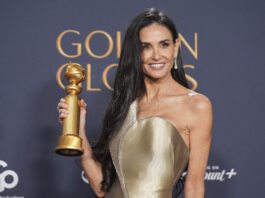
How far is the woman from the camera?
1.73 m

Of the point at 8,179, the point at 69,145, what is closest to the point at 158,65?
Result: the point at 69,145

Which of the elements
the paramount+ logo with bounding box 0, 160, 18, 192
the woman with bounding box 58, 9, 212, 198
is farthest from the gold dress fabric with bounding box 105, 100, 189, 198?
the paramount+ logo with bounding box 0, 160, 18, 192

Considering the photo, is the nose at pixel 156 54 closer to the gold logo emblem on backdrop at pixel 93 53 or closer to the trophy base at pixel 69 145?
the trophy base at pixel 69 145

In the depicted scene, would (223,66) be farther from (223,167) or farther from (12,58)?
(12,58)

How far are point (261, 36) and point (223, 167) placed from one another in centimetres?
77

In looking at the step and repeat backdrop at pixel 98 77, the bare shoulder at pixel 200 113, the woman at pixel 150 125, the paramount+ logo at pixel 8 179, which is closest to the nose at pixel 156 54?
the woman at pixel 150 125

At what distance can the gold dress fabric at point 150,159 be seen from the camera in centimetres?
171

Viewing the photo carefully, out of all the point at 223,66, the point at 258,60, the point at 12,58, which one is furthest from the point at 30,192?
the point at 258,60

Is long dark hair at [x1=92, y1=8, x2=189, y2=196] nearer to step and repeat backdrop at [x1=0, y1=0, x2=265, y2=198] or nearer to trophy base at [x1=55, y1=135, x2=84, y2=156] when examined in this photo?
trophy base at [x1=55, y1=135, x2=84, y2=156]

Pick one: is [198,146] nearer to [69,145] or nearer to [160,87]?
[160,87]

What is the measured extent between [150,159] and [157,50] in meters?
0.43

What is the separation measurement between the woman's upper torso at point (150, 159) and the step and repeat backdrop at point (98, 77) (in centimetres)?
Result: 75

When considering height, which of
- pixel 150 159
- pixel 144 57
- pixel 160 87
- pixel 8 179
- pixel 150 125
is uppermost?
pixel 144 57

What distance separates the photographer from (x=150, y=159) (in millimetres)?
1723
